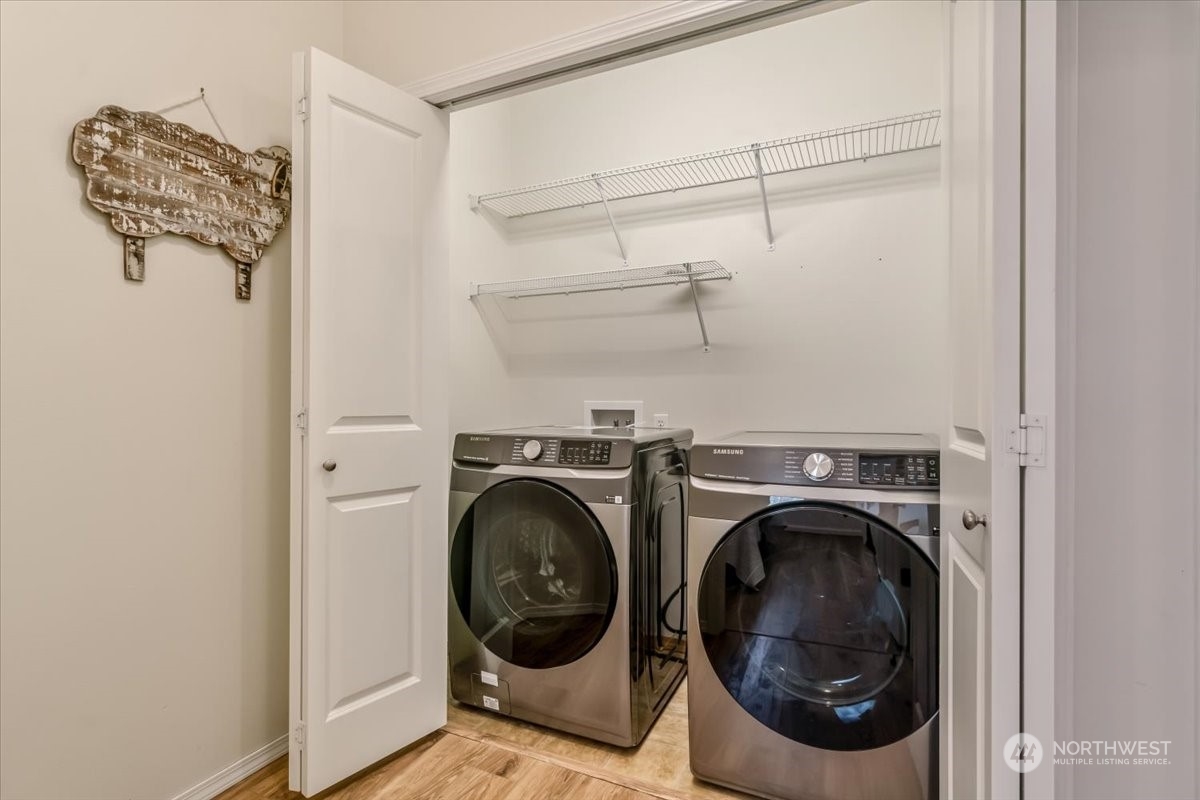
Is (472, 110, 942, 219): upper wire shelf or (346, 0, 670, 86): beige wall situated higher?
(346, 0, 670, 86): beige wall

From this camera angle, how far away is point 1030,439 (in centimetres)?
77

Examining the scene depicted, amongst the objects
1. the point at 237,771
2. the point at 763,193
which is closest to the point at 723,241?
the point at 763,193

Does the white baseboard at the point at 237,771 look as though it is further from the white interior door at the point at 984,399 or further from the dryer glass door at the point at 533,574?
the white interior door at the point at 984,399

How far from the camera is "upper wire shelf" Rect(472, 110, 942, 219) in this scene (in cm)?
186

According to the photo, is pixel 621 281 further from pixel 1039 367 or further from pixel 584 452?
pixel 1039 367

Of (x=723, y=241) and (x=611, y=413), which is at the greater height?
(x=723, y=241)

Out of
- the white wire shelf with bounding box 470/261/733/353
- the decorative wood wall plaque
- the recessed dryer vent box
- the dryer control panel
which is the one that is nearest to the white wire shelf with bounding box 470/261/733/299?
the white wire shelf with bounding box 470/261/733/353

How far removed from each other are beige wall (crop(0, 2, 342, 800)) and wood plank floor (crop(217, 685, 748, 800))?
326mm

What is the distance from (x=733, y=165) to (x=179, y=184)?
1751 mm

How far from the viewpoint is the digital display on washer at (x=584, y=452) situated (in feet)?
5.55

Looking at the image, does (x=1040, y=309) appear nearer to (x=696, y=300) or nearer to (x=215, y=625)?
(x=696, y=300)

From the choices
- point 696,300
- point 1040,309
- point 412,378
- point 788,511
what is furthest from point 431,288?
point 1040,309

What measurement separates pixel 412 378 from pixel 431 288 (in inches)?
11.3

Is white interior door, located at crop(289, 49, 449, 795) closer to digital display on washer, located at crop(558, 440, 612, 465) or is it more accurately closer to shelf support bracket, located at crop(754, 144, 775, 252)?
digital display on washer, located at crop(558, 440, 612, 465)
